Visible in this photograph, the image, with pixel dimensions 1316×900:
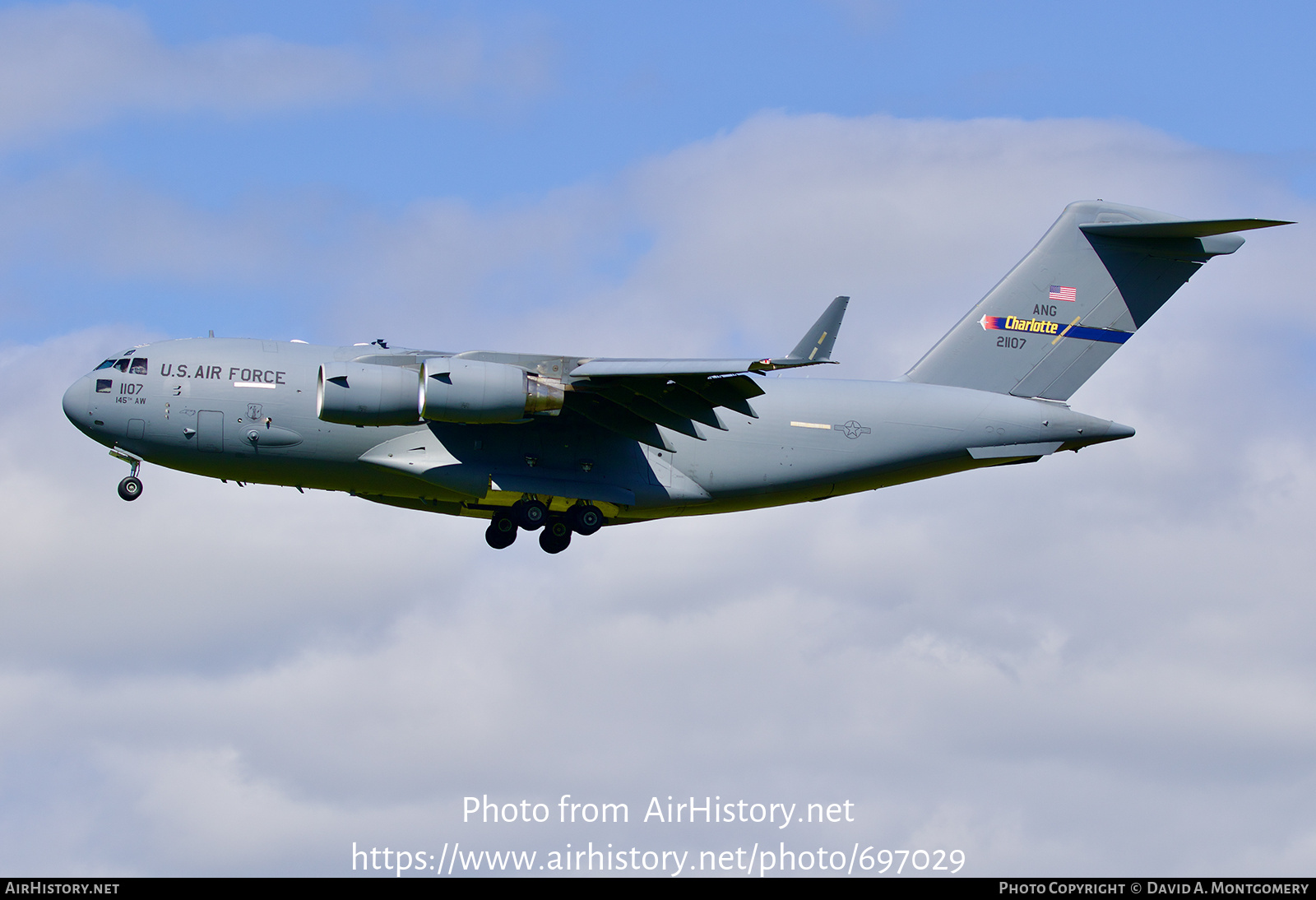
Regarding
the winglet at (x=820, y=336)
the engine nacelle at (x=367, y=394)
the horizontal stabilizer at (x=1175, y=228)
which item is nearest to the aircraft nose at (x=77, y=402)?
the engine nacelle at (x=367, y=394)

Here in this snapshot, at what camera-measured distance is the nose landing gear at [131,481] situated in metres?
18.7

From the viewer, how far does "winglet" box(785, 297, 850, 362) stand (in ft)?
55.1

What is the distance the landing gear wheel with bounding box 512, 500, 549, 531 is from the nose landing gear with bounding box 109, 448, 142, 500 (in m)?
4.40

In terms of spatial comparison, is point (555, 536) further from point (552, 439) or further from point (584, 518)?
point (552, 439)

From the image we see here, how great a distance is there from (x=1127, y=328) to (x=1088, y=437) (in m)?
2.10

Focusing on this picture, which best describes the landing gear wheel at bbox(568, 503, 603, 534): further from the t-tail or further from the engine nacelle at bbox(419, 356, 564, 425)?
the t-tail

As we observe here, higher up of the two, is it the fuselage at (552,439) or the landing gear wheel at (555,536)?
the fuselage at (552,439)

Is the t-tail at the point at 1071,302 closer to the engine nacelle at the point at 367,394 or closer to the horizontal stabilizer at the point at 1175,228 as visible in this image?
the horizontal stabilizer at the point at 1175,228

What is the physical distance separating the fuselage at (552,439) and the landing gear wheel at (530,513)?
0.50 ft

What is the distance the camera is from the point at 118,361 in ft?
Answer: 61.6

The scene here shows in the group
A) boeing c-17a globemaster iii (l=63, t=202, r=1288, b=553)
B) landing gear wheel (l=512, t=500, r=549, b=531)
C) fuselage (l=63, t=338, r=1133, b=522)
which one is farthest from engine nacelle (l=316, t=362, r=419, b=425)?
landing gear wheel (l=512, t=500, r=549, b=531)

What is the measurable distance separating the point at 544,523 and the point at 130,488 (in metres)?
4.86
